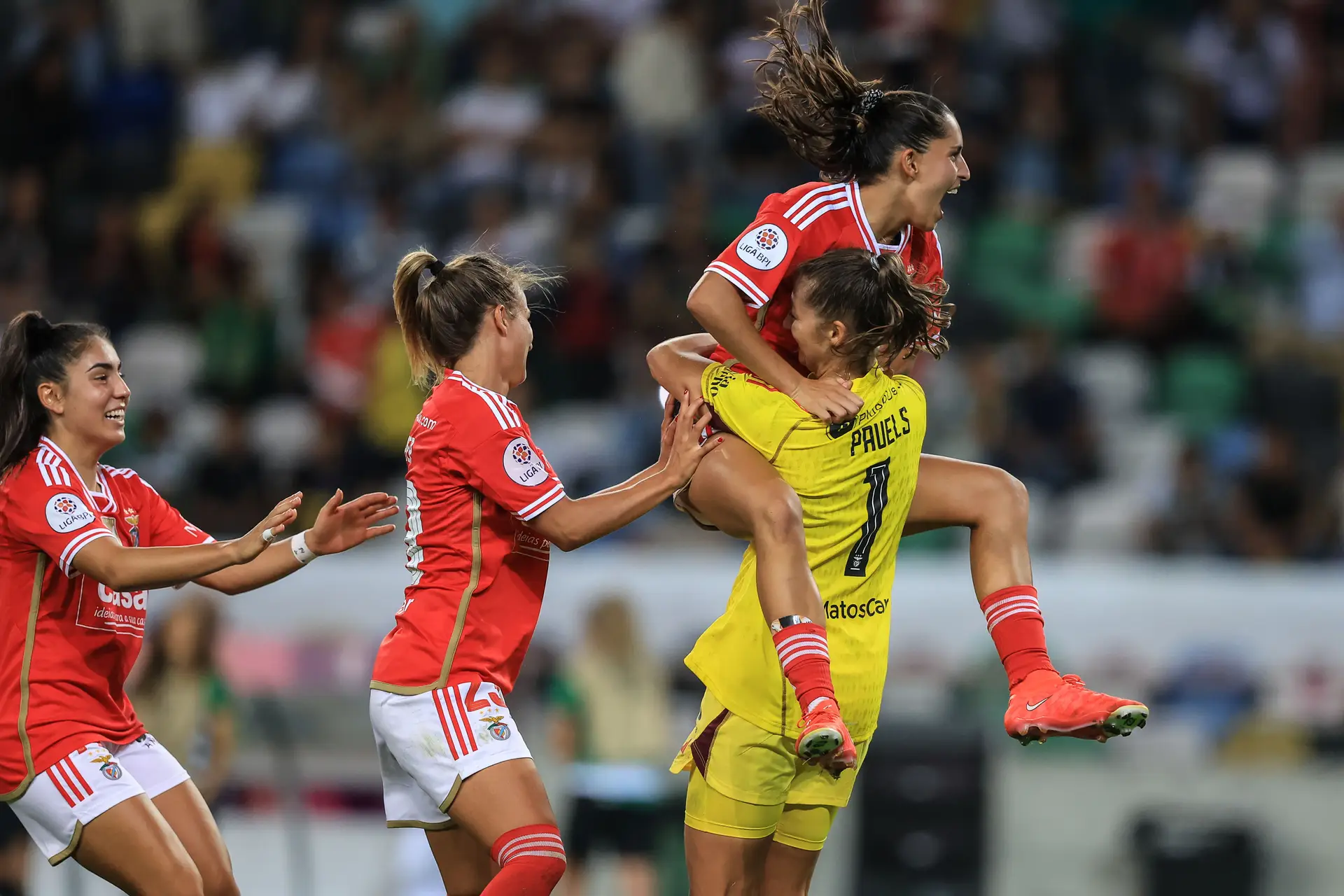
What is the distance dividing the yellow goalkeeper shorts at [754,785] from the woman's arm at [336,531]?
0.89 meters

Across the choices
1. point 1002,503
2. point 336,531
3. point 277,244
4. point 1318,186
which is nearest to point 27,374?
point 336,531

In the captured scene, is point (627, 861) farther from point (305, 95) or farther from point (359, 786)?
point (305, 95)

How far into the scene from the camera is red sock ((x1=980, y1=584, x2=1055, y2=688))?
13.7 ft

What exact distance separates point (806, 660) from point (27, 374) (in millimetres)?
2001

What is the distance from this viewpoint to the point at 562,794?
7875 millimetres

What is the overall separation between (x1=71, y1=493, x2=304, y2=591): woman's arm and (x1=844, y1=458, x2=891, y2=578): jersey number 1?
4.20 feet

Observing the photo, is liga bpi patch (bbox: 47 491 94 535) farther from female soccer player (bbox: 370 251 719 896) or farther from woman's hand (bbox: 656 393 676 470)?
woman's hand (bbox: 656 393 676 470)

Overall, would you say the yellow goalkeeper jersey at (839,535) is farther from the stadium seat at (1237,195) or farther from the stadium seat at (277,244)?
the stadium seat at (277,244)

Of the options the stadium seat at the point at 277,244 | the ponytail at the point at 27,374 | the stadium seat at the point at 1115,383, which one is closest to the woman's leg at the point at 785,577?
the ponytail at the point at 27,374

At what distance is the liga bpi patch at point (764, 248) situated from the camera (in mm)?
4230

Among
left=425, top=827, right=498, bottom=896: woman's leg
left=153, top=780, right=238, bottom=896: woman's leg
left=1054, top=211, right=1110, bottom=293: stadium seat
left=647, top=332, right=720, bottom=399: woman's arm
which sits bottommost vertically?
left=153, top=780, right=238, bottom=896: woman's leg

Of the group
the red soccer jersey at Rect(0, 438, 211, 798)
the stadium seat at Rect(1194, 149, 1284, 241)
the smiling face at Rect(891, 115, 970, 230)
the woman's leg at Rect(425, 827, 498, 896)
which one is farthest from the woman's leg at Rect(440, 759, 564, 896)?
the stadium seat at Rect(1194, 149, 1284, 241)

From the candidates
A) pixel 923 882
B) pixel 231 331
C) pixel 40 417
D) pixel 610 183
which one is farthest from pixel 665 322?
pixel 40 417

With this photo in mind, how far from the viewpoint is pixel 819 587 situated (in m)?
4.07
